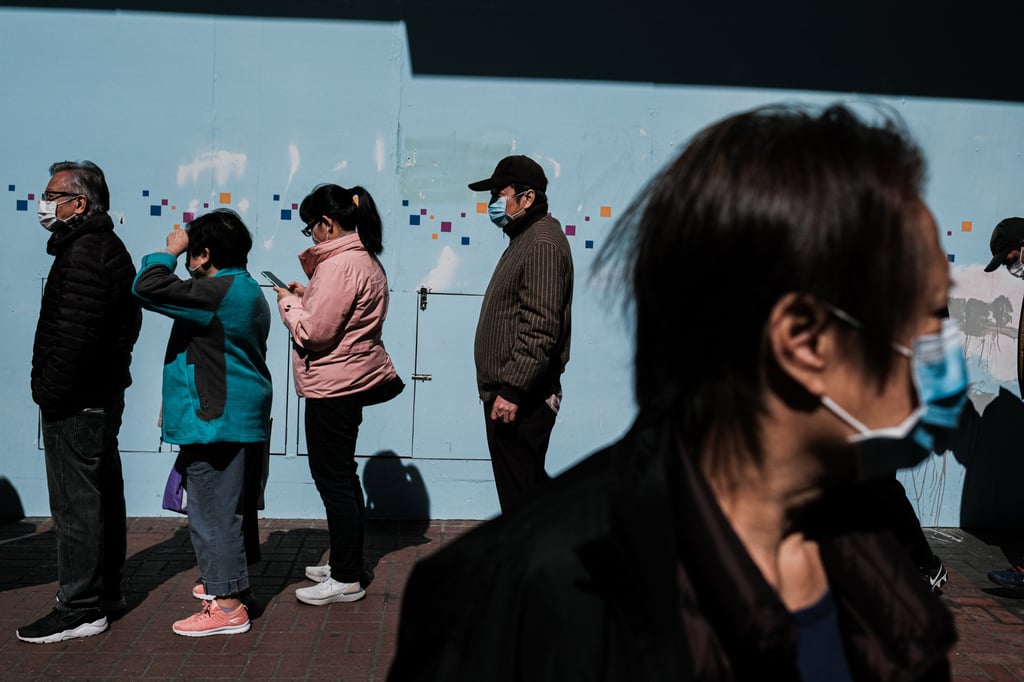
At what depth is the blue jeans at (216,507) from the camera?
4.99 meters

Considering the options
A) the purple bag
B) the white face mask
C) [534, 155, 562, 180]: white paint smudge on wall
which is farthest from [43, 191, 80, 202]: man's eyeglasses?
[534, 155, 562, 180]: white paint smudge on wall

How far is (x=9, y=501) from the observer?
6922 millimetres

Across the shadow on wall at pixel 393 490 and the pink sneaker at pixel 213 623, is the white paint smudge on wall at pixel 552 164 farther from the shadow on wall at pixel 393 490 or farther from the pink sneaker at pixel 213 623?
the pink sneaker at pixel 213 623

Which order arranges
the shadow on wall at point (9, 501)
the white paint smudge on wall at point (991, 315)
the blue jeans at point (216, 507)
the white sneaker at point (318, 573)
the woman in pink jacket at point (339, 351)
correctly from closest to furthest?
1. the blue jeans at point (216, 507)
2. the woman in pink jacket at point (339, 351)
3. the white sneaker at point (318, 573)
4. the shadow on wall at point (9, 501)
5. the white paint smudge on wall at point (991, 315)

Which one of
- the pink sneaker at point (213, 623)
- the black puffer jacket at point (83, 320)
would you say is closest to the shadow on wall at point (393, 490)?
the pink sneaker at point (213, 623)

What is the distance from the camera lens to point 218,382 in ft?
16.1

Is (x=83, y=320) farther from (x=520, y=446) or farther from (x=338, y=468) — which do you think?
(x=520, y=446)

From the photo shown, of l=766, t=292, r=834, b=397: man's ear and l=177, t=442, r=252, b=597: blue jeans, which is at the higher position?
l=766, t=292, r=834, b=397: man's ear

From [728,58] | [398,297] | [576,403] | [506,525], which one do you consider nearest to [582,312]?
[576,403]

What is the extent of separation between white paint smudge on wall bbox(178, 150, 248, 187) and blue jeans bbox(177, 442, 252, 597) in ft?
7.82

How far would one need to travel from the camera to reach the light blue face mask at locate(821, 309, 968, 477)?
1366 mm

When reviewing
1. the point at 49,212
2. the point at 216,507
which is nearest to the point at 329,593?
the point at 216,507

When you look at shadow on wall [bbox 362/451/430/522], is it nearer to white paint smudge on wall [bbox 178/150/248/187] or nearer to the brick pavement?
the brick pavement

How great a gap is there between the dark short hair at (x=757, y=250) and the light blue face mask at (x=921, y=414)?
0.20 feet
